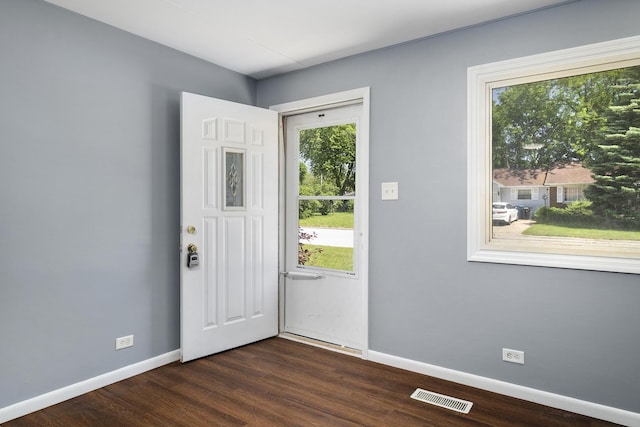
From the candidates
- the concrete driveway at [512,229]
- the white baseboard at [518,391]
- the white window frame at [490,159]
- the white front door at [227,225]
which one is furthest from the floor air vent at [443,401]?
the white front door at [227,225]

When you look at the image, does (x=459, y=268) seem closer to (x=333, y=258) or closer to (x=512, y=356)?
(x=512, y=356)

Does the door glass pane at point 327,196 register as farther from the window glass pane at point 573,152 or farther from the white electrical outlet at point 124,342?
the white electrical outlet at point 124,342

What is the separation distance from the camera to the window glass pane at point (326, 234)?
342cm

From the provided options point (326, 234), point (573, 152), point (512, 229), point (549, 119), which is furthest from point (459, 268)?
point (326, 234)

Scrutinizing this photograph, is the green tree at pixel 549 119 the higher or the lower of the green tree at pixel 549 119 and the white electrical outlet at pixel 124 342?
the higher

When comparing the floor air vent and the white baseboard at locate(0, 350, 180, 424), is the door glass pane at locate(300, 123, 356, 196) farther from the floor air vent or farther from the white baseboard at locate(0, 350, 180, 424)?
the white baseboard at locate(0, 350, 180, 424)

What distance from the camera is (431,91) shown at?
2.85 m

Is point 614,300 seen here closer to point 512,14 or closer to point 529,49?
point 529,49

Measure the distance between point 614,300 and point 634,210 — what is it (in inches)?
21.0

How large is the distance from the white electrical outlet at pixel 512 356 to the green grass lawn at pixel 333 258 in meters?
1.34

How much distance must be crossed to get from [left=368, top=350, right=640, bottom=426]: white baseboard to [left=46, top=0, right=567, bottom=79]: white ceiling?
2420 mm

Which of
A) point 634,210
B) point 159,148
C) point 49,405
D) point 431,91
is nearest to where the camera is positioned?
point 634,210

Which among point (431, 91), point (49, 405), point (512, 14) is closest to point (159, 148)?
point (49, 405)

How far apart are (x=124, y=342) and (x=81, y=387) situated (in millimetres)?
365
